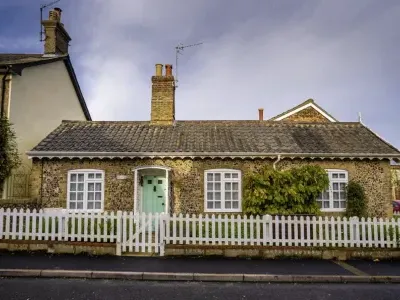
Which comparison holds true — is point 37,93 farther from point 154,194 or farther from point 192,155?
point 192,155

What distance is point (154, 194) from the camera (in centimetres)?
1524

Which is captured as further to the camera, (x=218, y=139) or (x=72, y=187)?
(x=218, y=139)

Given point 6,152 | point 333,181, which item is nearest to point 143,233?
point 6,152

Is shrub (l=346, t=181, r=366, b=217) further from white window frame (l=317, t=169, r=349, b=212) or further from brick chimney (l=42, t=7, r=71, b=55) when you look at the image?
brick chimney (l=42, t=7, r=71, b=55)

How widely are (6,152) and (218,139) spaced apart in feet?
29.0

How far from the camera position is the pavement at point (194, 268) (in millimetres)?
8289

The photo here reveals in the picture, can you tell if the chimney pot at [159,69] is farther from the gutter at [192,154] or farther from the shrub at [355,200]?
the shrub at [355,200]

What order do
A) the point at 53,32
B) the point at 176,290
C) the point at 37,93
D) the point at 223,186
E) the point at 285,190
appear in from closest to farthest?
1. the point at 176,290
2. the point at 285,190
3. the point at 223,186
4. the point at 37,93
5. the point at 53,32

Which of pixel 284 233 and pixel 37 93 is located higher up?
pixel 37 93

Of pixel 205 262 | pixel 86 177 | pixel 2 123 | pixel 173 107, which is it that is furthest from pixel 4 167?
pixel 205 262

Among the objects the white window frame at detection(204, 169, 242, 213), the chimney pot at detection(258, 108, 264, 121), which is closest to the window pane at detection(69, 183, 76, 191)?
the white window frame at detection(204, 169, 242, 213)

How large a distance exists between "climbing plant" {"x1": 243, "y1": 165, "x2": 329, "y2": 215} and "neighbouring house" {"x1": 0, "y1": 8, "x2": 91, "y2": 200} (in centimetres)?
1024

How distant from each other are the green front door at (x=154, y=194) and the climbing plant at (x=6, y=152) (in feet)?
18.4

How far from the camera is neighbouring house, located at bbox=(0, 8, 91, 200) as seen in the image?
637 inches
